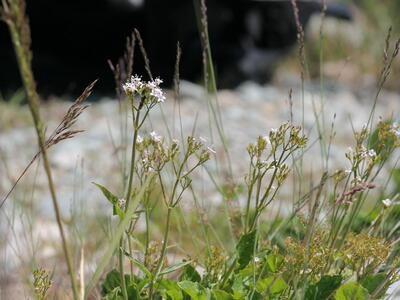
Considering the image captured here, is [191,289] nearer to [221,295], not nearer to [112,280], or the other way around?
[221,295]

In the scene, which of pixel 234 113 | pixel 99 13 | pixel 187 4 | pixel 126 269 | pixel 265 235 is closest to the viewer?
pixel 265 235

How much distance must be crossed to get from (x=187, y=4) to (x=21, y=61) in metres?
5.12

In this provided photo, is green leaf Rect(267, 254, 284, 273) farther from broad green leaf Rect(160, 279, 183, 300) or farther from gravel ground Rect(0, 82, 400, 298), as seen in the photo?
gravel ground Rect(0, 82, 400, 298)

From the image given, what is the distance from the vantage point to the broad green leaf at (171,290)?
1.61 meters

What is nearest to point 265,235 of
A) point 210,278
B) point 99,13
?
point 210,278

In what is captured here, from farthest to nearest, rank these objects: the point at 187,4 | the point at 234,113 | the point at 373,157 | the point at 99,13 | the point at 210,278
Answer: the point at 99,13 < the point at 187,4 < the point at 234,113 < the point at 210,278 < the point at 373,157

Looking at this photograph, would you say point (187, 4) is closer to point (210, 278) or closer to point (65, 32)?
point (65, 32)

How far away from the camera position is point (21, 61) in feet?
3.66

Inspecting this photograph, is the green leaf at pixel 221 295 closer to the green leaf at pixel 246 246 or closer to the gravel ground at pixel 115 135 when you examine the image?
the green leaf at pixel 246 246

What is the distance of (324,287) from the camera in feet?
5.20

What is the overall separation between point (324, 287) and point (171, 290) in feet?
0.99

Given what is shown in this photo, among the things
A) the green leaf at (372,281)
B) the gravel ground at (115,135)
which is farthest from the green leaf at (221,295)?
the gravel ground at (115,135)

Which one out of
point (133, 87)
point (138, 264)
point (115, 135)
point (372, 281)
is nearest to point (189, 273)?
point (138, 264)

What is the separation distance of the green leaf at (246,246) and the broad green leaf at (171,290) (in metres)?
0.15
